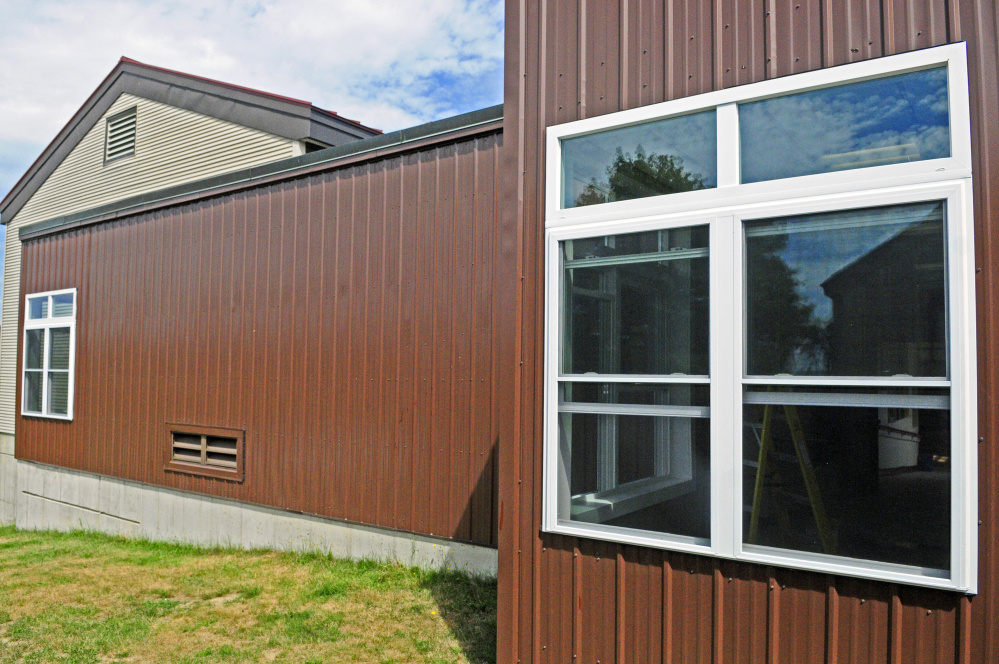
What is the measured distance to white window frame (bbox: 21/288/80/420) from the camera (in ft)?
33.1

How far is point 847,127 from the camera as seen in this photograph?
291 cm

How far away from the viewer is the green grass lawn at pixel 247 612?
4.64 m

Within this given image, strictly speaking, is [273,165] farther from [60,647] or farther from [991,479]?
[991,479]

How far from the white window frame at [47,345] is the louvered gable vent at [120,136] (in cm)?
349

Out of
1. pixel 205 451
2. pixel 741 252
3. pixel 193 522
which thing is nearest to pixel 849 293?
pixel 741 252

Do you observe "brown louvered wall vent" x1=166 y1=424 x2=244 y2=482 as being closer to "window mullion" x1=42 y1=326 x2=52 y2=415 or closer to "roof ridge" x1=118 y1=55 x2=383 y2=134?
"window mullion" x1=42 y1=326 x2=52 y2=415

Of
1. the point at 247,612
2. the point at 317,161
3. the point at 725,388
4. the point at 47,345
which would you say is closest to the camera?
the point at 725,388

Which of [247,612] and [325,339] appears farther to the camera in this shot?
[325,339]

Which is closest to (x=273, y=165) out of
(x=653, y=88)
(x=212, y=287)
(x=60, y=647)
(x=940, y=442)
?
(x=212, y=287)

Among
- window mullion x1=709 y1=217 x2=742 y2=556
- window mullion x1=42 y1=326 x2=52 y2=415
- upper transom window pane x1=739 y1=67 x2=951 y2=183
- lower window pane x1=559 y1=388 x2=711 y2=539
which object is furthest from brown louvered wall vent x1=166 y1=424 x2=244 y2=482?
upper transom window pane x1=739 y1=67 x2=951 y2=183

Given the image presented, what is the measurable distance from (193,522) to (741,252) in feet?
23.8

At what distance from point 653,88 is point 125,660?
15.0 feet

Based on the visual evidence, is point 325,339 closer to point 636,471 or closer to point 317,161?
point 317,161

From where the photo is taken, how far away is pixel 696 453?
10.3 ft
